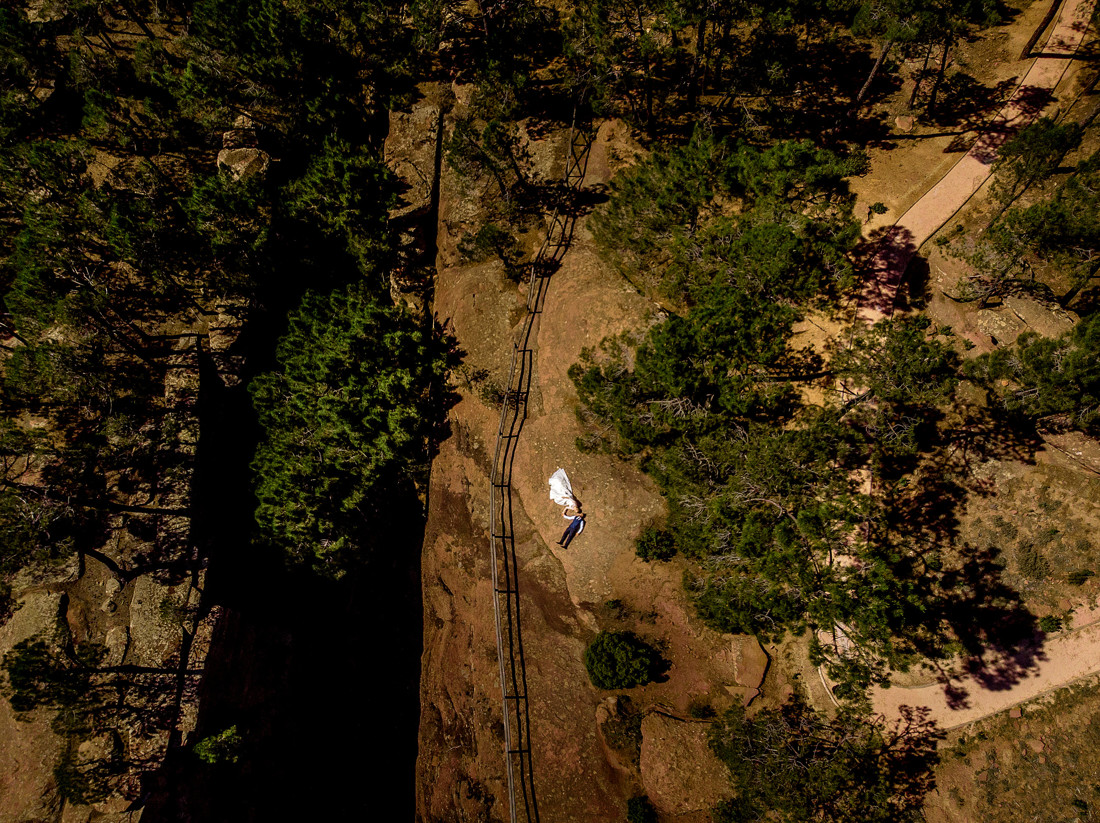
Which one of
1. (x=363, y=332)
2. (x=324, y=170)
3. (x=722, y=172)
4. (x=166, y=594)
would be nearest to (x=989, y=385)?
(x=722, y=172)

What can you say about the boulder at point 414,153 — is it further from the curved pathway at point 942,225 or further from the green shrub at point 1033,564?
the green shrub at point 1033,564

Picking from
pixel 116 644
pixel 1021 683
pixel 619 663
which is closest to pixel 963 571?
pixel 1021 683

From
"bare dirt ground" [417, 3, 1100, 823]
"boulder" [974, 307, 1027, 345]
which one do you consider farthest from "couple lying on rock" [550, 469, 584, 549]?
"boulder" [974, 307, 1027, 345]

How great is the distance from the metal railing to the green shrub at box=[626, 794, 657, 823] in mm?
3978

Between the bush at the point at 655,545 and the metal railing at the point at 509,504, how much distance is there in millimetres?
6186

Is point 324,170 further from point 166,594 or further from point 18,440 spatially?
point 166,594

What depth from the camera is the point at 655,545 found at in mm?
20844

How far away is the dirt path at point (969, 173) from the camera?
22.7 m

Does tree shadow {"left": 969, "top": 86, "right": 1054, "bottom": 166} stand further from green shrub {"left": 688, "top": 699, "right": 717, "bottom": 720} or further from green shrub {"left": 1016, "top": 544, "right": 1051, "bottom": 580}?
green shrub {"left": 688, "top": 699, "right": 717, "bottom": 720}

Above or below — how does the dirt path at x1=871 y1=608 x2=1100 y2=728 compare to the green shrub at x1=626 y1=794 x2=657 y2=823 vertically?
above

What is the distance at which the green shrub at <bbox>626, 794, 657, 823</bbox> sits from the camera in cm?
1817

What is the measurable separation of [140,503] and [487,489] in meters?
16.6

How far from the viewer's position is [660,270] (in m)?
24.5

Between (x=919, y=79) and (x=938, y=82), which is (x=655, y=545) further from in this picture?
(x=938, y=82)
